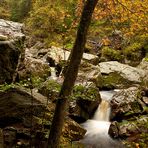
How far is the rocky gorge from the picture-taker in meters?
7.90

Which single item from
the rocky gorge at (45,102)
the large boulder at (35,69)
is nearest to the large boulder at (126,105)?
the rocky gorge at (45,102)

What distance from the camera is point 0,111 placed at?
27.6 ft

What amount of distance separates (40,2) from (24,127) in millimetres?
15298

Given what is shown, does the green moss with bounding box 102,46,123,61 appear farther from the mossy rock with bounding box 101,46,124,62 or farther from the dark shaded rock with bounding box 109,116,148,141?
the dark shaded rock with bounding box 109,116,148,141

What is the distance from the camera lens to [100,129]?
11211 mm

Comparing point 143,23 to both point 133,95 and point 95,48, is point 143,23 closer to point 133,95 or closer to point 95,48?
point 133,95

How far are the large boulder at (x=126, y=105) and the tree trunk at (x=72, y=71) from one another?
5.07 meters

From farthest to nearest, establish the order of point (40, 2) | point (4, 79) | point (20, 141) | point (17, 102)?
point (40, 2), point (4, 79), point (17, 102), point (20, 141)

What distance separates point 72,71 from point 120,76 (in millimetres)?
9435

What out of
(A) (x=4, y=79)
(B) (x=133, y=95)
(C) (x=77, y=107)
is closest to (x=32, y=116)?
(A) (x=4, y=79)

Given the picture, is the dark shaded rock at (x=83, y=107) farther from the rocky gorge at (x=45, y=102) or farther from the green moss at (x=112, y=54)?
the green moss at (x=112, y=54)

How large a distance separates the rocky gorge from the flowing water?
20 cm

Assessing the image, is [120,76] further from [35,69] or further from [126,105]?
[35,69]

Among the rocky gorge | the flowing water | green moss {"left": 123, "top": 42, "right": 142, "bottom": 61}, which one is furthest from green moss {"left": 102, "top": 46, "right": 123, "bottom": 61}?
the flowing water
